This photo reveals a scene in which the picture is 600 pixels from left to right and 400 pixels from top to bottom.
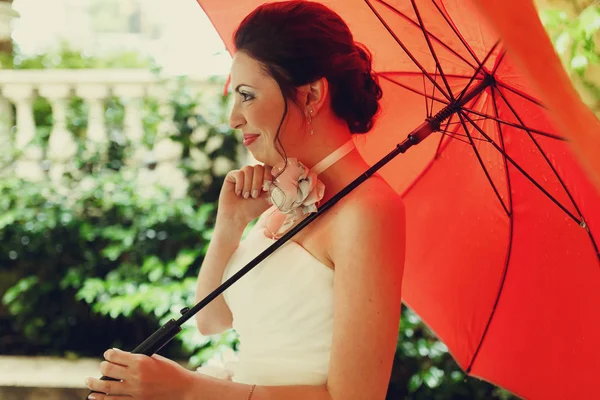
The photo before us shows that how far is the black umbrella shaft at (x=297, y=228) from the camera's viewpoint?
60.3 inches

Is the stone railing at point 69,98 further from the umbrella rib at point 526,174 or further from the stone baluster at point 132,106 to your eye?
the umbrella rib at point 526,174

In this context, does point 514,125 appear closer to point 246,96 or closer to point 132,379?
point 246,96

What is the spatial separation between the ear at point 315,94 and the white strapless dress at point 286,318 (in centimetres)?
33

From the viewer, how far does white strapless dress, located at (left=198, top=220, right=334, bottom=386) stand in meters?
1.63

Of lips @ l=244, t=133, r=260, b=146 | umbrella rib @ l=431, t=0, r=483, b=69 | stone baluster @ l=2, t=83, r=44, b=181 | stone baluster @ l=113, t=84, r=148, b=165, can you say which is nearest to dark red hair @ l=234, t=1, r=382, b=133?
lips @ l=244, t=133, r=260, b=146

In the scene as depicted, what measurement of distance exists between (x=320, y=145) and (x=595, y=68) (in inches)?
25.7

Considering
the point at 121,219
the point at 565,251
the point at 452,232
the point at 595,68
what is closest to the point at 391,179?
the point at 452,232

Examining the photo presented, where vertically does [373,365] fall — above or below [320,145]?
below

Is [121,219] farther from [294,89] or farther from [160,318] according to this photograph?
[294,89]

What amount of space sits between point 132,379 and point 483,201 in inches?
42.5

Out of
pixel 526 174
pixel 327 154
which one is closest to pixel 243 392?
pixel 327 154

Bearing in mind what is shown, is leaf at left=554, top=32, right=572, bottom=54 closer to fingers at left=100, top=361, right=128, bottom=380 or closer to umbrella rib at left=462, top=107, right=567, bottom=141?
umbrella rib at left=462, top=107, right=567, bottom=141

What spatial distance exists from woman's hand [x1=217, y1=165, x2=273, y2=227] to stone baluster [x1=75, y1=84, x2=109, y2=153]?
10.9ft

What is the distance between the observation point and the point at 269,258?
5.65ft
